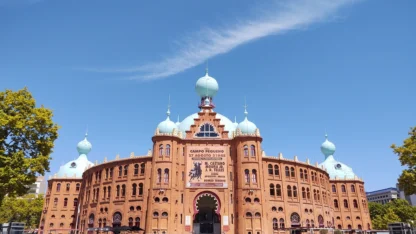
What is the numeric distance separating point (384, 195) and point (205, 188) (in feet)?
358

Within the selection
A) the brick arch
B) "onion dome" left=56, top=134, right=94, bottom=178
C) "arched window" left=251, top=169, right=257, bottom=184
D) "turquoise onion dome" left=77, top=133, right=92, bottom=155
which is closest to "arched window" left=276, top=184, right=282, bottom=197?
"arched window" left=251, top=169, right=257, bottom=184

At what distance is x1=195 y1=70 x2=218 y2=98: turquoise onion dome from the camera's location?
60312mm

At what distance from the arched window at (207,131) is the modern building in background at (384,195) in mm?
101995

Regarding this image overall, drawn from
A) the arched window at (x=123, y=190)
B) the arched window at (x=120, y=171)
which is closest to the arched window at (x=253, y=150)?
the arched window at (x=123, y=190)

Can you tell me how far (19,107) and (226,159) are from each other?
29.3 meters

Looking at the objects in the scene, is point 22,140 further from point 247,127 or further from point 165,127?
point 247,127

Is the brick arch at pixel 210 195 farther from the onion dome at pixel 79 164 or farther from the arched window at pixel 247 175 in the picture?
the onion dome at pixel 79 164

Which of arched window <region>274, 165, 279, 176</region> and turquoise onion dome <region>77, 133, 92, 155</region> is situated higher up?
turquoise onion dome <region>77, 133, 92, 155</region>

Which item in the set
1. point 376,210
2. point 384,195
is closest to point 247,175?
point 376,210

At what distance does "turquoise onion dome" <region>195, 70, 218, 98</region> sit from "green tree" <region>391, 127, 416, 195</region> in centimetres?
3592

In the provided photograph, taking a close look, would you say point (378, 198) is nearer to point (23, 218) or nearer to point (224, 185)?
point (224, 185)

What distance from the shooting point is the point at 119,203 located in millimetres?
48594

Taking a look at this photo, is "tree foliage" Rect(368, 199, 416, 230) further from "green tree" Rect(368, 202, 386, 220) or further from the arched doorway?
the arched doorway

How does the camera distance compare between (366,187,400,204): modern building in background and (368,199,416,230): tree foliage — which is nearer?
(368,199,416,230): tree foliage
